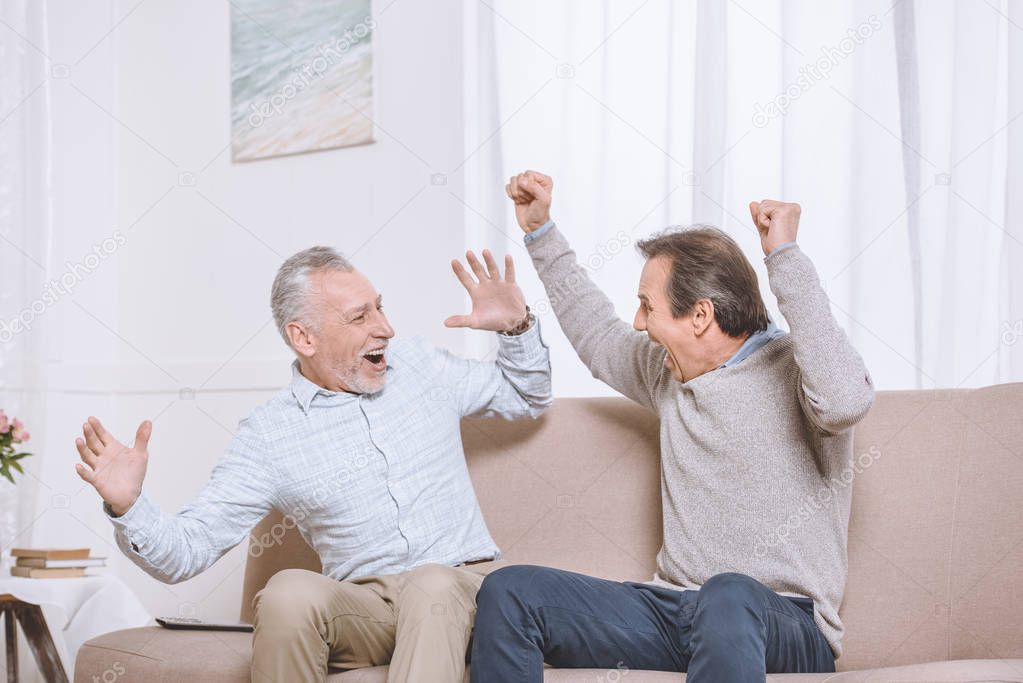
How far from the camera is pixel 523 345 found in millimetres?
2223

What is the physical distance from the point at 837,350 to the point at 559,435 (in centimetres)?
72

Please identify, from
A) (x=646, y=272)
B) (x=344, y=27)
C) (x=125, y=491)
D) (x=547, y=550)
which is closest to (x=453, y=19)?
(x=344, y=27)

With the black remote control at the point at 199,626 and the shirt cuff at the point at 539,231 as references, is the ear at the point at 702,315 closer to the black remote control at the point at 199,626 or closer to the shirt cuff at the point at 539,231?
the shirt cuff at the point at 539,231

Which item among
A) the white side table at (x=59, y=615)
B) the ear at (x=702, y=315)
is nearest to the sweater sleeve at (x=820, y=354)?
the ear at (x=702, y=315)

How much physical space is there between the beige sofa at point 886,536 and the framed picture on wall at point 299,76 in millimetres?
1527

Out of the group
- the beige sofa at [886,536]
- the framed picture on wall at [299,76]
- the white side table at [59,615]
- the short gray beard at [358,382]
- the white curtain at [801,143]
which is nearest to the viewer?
the beige sofa at [886,536]

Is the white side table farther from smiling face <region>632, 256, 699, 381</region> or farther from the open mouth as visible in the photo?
smiling face <region>632, 256, 699, 381</region>

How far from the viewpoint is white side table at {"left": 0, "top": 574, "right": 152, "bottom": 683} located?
8.55 ft

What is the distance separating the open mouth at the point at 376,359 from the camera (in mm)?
2182

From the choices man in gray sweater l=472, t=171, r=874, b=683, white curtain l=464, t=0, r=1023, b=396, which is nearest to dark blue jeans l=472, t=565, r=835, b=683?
man in gray sweater l=472, t=171, r=874, b=683

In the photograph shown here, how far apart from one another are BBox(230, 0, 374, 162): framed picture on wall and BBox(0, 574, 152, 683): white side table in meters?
1.46

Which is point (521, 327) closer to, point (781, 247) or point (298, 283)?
point (298, 283)

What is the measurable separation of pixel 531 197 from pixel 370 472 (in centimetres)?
66

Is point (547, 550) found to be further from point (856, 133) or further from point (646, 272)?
point (856, 133)
